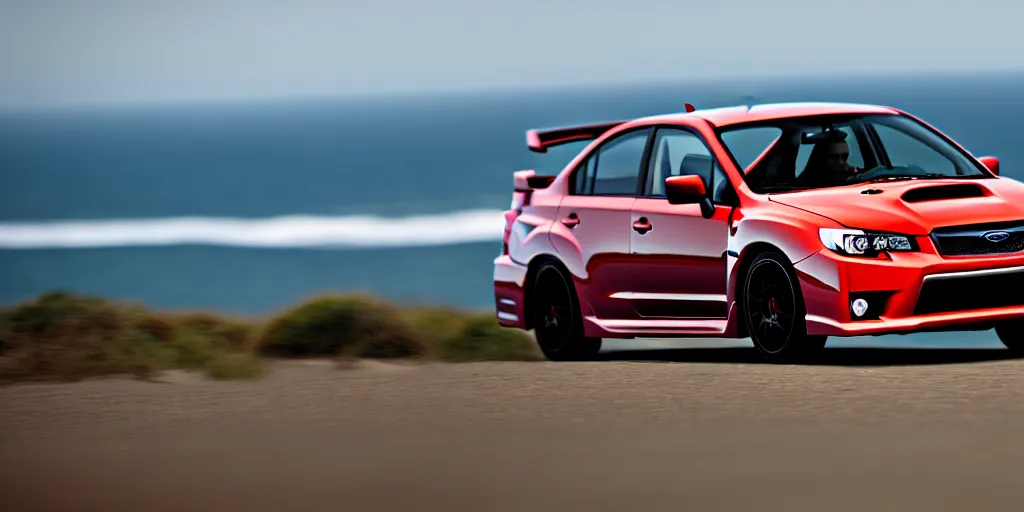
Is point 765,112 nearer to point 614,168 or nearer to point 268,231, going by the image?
point 614,168

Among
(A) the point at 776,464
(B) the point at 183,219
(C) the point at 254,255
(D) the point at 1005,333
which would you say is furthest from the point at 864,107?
(B) the point at 183,219

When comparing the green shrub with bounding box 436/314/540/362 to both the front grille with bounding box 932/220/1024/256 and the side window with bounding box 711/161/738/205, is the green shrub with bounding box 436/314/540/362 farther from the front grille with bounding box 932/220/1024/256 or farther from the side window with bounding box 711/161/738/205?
the front grille with bounding box 932/220/1024/256

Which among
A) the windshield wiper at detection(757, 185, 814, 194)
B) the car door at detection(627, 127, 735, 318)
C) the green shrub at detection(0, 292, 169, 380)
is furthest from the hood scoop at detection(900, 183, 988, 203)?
the green shrub at detection(0, 292, 169, 380)

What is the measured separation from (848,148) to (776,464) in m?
4.52

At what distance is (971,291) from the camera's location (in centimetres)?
1040

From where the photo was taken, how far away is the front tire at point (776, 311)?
1055 centimetres

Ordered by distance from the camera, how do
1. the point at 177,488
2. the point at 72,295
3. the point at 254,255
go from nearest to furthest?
the point at 177,488
the point at 72,295
the point at 254,255

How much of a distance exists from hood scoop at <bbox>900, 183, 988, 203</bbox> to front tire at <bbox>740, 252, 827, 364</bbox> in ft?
2.68

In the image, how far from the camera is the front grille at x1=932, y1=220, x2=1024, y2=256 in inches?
409

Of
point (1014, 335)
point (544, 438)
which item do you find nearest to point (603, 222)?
point (1014, 335)

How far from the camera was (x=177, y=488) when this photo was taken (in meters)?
7.43

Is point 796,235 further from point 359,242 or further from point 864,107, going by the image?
point 359,242

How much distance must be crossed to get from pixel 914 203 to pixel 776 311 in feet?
3.17

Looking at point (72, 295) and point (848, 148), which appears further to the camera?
point (72, 295)
